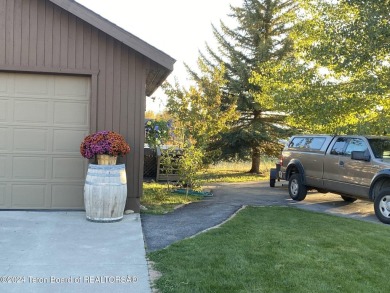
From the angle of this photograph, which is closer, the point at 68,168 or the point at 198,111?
the point at 68,168

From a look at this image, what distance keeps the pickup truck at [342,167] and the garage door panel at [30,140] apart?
6467 mm

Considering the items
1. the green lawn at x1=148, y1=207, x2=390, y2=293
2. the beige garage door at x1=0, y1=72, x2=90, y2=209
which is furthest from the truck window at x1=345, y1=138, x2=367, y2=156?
the beige garage door at x1=0, y1=72, x2=90, y2=209

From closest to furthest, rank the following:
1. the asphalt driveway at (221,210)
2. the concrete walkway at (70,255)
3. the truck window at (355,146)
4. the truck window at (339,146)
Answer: the concrete walkway at (70,255), the asphalt driveway at (221,210), the truck window at (355,146), the truck window at (339,146)

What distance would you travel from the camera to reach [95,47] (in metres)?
8.45

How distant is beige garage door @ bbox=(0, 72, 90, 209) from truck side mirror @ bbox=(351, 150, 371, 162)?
5.68m

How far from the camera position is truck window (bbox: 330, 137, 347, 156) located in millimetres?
10523

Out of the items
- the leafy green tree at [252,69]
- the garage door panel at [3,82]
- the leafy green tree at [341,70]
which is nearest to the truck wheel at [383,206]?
the leafy green tree at [341,70]

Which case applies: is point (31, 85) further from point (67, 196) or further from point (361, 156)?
point (361, 156)

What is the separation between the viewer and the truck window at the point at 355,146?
9.92 metres

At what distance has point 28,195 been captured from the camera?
8.46 meters

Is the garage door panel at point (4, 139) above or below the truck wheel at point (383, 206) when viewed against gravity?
above

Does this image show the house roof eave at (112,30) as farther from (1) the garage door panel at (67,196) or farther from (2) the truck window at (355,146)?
(2) the truck window at (355,146)

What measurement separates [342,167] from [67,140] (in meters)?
6.14

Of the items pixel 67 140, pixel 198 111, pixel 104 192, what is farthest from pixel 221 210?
pixel 198 111
